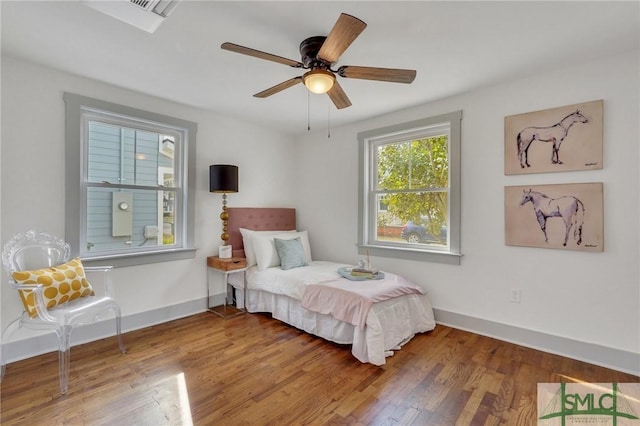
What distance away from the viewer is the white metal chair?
2027mm

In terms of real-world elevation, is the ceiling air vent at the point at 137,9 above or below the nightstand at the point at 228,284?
above

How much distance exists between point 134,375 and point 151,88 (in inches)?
101

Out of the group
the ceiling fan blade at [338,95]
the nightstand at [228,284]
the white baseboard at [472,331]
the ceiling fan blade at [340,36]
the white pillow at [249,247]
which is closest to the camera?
the ceiling fan blade at [340,36]

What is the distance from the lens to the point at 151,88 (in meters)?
2.90

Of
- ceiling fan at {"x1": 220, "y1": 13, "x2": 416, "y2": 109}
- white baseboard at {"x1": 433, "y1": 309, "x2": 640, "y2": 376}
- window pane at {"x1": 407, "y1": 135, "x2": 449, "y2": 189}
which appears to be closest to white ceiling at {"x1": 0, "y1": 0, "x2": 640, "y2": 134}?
ceiling fan at {"x1": 220, "y1": 13, "x2": 416, "y2": 109}

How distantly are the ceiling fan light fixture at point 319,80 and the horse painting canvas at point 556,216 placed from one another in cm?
196

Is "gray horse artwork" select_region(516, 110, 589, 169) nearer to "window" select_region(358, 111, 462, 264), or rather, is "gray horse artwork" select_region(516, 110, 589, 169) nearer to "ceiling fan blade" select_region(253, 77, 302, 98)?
"window" select_region(358, 111, 462, 264)

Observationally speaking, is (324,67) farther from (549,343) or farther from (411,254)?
(549,343)

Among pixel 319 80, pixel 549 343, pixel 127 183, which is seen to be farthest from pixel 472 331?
pixel 127 183

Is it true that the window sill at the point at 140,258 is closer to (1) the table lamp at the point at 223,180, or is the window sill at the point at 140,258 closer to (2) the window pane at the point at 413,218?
(1) the table lamp at the point at 223,180

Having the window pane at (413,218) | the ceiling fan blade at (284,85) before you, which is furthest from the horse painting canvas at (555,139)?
the ceiling fan blade at (284,85)

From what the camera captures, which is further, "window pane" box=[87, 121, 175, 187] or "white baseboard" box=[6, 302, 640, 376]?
"window pane" box=[87, 121, 175, 187]

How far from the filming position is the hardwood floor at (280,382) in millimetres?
1738

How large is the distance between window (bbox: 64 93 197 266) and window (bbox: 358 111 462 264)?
218 centimetres
